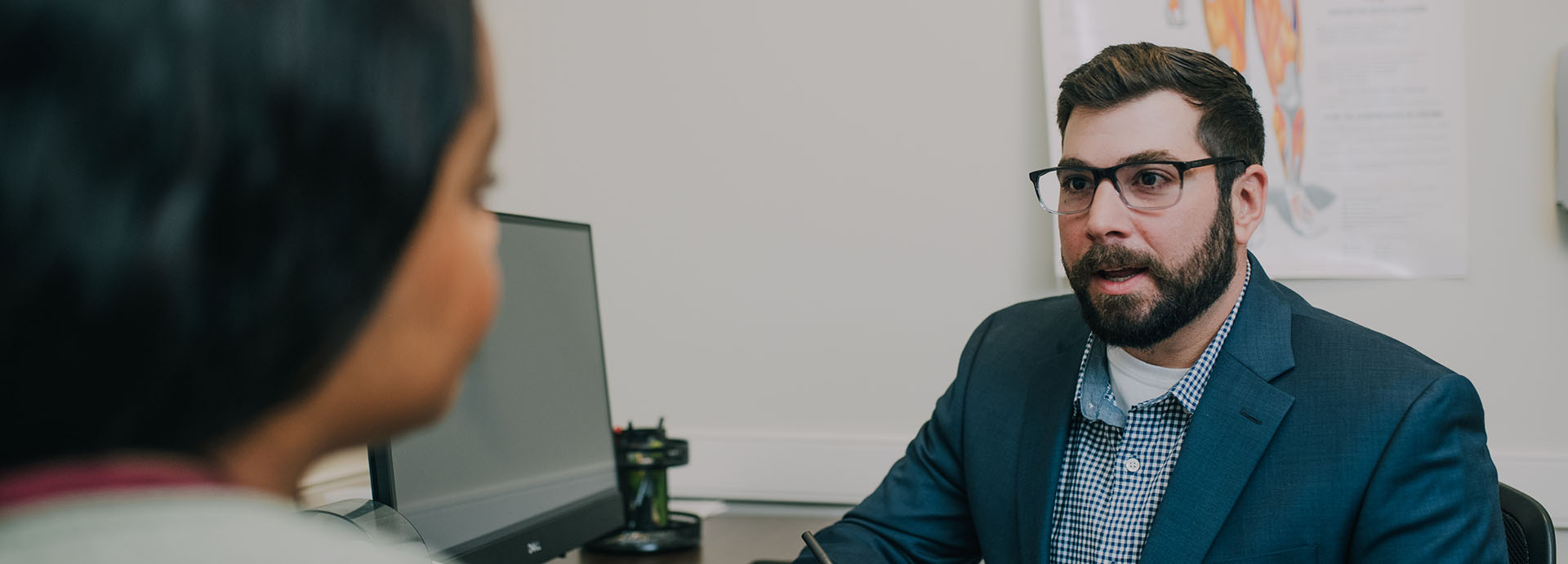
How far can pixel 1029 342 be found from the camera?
1624 mm

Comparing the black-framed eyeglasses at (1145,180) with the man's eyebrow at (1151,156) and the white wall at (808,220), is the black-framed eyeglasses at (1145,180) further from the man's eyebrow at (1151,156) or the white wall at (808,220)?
the white wall at (808,220)

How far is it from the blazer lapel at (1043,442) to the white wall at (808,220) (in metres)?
0.47

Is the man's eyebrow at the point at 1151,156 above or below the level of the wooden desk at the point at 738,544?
above

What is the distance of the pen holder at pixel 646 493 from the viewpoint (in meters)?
1.75

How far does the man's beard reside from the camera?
4.50 ft

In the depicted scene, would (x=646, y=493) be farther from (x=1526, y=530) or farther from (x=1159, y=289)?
(x=1526, y=530)

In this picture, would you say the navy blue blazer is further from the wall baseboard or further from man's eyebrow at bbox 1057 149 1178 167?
the wall baseboard

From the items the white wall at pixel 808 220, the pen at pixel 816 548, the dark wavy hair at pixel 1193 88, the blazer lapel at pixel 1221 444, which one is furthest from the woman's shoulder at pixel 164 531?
the white wall at pixel 808 220

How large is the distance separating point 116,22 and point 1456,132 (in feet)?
6.46

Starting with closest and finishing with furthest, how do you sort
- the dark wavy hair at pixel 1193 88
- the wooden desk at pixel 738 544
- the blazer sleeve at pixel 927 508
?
1. the dark wavy hair at pixel 1193 88
2. the blazer sleeve at pixel 927 508
3. the wooden desk at pixel 738 544

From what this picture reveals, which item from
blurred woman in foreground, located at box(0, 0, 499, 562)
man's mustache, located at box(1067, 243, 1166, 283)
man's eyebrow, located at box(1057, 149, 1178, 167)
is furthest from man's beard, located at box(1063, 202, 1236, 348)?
blurred woman in foreground, located at box(0, 0, 499, 562)

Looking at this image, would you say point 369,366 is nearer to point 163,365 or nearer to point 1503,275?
point 163,365

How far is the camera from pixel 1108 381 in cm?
149

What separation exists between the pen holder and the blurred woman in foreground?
1470mm
